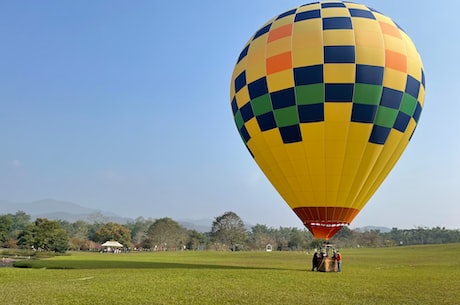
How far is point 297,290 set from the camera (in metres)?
15.1

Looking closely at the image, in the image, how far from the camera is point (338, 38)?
20969 millimetres

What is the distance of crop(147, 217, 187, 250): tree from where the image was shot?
11250 cm

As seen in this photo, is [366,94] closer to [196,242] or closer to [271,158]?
[271,158]

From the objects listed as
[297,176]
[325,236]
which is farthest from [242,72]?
[325,236]

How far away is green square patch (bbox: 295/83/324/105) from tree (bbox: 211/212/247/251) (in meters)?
95.3

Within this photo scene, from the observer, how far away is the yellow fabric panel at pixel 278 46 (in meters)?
21.6

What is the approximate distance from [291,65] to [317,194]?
22.2 feet

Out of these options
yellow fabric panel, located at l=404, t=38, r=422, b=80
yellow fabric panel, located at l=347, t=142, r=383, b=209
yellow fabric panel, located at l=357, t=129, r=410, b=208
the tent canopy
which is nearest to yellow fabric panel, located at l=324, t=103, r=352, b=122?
yellow fabric panel, located at l=347, t=142, r=383, b=209

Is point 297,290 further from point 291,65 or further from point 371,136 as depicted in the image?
point 291,65

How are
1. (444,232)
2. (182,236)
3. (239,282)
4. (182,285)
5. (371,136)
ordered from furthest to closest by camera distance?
(444,232) < (182,236) < (371,136) < (239,282) < (182,285)

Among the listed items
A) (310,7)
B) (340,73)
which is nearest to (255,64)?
(310,7)

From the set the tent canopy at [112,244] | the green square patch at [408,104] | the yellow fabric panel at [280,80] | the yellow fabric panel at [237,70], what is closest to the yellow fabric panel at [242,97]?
the yellow fabric panel at [237,70]

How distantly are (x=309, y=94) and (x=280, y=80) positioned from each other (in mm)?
1735

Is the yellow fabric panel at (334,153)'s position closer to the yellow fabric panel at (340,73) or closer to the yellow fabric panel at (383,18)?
the yellow fabric panel at (340,73)
